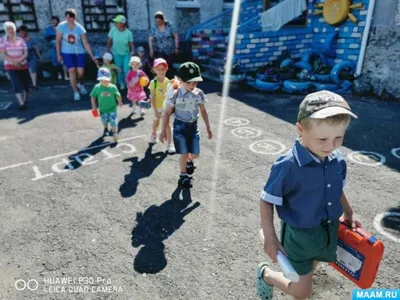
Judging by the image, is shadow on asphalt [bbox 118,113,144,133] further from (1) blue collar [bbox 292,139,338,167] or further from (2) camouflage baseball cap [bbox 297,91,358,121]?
(2) camouflage baseball cap [bbox 297,91,358,121]

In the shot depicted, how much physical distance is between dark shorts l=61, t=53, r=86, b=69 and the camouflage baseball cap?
8266mm

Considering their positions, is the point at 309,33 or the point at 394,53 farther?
the point at 309,33

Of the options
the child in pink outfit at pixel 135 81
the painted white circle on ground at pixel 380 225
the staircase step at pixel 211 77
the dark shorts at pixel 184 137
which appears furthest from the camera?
the staircase step at pixel 211 77

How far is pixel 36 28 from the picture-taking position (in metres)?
13.4

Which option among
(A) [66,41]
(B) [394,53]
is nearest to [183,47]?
(A) [66,41]

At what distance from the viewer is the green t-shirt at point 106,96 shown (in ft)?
20.1

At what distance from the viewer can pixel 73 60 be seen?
9.00m

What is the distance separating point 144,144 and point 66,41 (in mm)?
4394

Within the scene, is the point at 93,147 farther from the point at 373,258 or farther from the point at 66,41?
the point at 373,258

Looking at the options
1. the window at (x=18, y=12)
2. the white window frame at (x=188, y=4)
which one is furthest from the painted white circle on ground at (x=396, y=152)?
the window at (x=18, y=12)

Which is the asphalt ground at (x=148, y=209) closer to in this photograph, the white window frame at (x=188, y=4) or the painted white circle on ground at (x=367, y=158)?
the painted white circle on ground at (x=367, y=158)

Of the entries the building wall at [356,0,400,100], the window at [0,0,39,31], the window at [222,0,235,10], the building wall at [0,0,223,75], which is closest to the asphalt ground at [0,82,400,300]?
the building wall at [356,0,400,100]

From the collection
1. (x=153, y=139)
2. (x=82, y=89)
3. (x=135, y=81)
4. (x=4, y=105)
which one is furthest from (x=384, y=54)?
(x=4, y=105)

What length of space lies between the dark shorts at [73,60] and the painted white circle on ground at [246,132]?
4.88m
